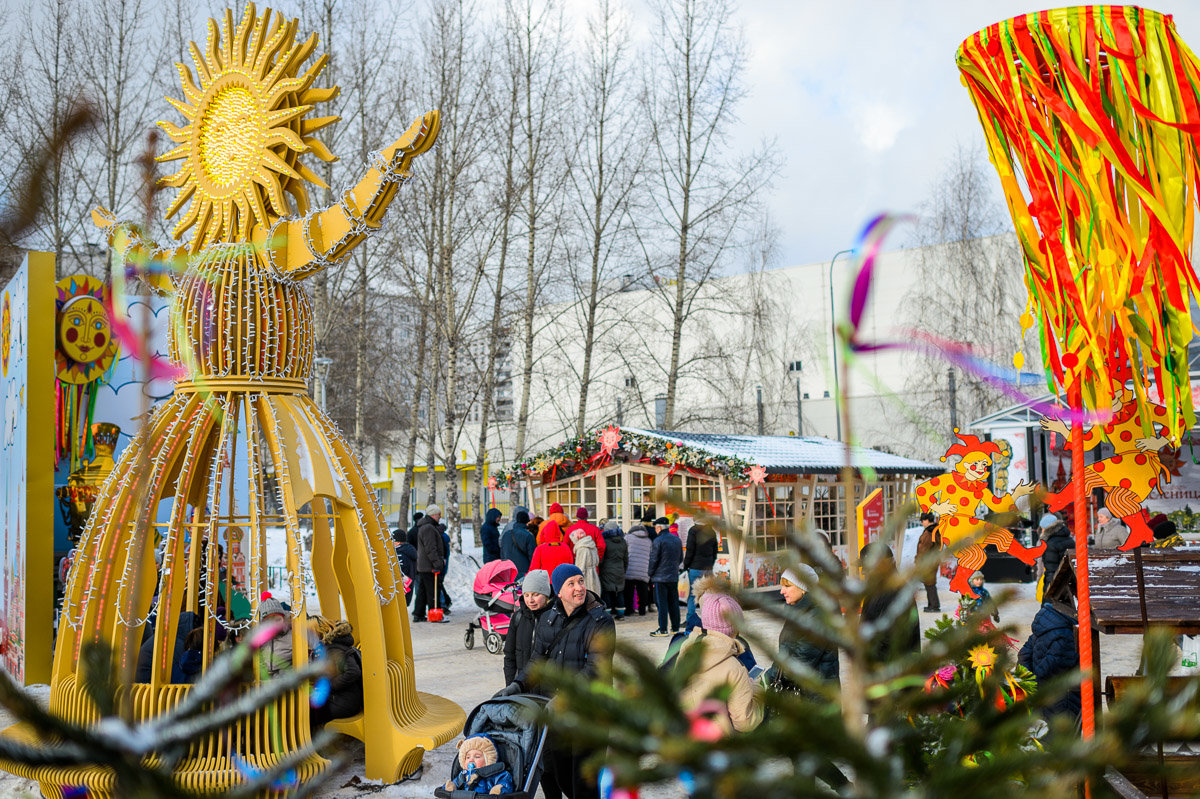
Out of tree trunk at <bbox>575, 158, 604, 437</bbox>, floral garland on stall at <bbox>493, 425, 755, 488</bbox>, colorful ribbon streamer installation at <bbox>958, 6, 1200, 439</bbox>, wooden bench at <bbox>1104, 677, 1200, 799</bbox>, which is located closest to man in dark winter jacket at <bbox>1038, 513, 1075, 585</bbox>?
wooden bench at <bbox>1104, 677, 1200, 799</bbox>

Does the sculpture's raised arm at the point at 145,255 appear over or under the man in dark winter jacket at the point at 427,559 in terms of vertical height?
over

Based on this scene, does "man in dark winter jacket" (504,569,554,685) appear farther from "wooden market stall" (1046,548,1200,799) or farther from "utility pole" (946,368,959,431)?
"utility pole" (946,368,959,431)

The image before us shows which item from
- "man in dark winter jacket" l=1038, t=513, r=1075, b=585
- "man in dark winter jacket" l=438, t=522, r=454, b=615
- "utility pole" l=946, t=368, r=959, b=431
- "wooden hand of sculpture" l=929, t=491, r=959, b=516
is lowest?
"man in dark winter jacket" l=438, t=522, r=454, b=615

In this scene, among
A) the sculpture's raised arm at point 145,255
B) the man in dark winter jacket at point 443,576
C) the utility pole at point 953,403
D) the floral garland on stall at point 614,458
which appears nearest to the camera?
the sculpture's raised arm at point 145,255

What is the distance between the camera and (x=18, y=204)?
0.79m

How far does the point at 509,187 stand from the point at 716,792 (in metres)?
18.8

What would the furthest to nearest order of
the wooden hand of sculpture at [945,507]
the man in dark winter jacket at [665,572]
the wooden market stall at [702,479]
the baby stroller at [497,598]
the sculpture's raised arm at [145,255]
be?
the wooden market stall at [702,479] → the man in dark winter jacket at [665,572] → the baby stroller at [497,598] → the wooden hand of sculpture at [945,507] → the sculpture's raised arm at [145,255]

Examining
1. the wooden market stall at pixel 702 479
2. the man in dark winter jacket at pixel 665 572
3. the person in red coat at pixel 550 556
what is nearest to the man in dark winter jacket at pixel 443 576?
the person in red coat at pixel 550 556

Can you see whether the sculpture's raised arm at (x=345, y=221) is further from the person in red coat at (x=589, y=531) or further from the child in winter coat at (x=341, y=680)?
the person in red coat at (x=589, y=531)

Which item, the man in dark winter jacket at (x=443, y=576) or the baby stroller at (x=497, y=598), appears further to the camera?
the man in dark winter jacket at (x=443, y=576)

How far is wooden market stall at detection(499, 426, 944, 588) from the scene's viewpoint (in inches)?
576

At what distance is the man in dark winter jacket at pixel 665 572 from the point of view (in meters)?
11.2

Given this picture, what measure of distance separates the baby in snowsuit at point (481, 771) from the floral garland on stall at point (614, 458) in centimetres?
977

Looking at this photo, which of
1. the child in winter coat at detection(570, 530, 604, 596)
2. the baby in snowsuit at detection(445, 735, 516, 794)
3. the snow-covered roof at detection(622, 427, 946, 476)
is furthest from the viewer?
the snow-covered roof at detection(622, 427, 946, 476)
